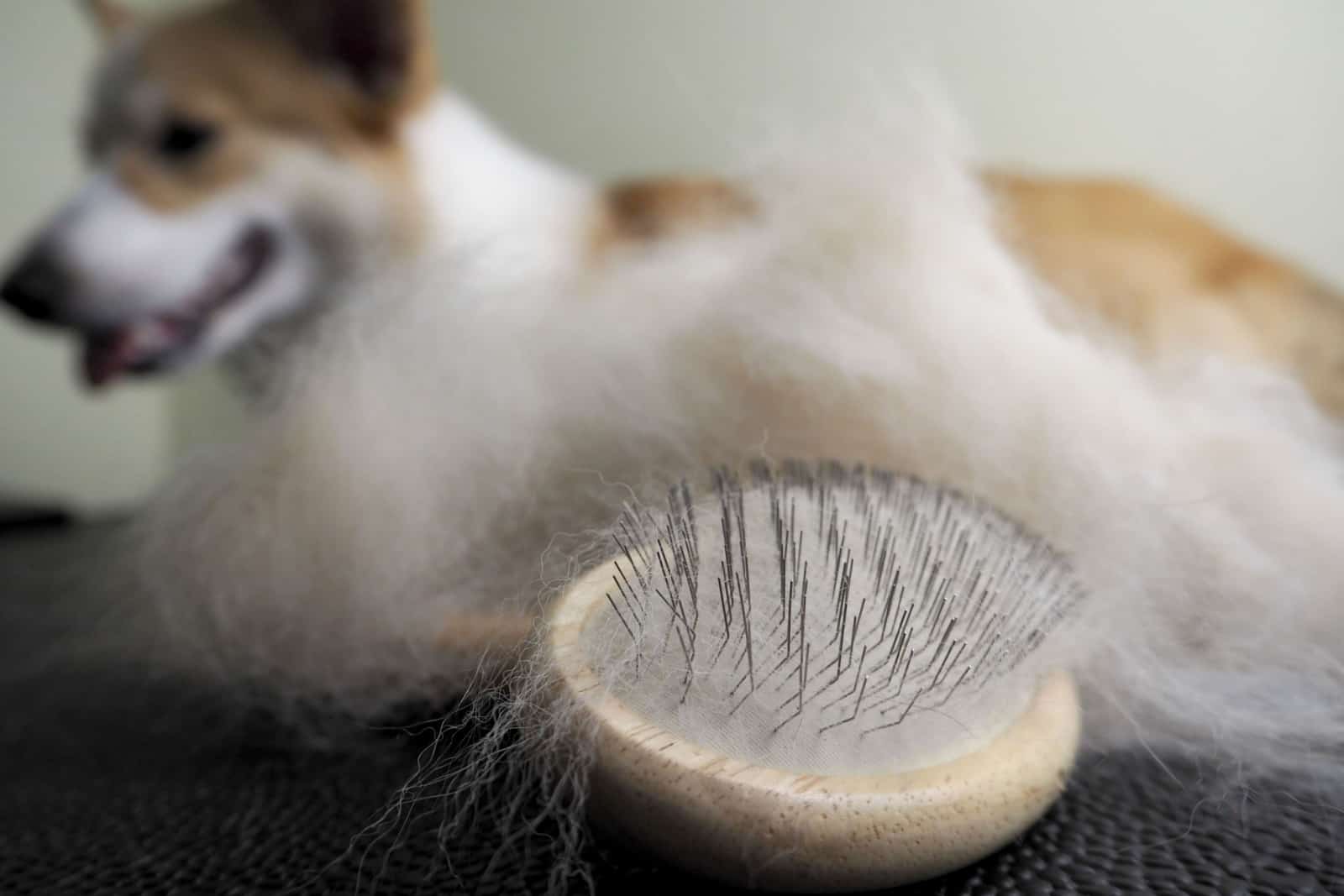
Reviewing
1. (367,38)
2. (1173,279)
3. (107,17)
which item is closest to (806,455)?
(1173,279)

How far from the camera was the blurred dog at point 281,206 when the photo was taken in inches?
20.4

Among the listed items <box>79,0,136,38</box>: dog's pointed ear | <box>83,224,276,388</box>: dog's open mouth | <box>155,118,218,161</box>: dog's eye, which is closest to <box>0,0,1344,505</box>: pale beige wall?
<box>83,224,276,388</box>: dog's open mouth

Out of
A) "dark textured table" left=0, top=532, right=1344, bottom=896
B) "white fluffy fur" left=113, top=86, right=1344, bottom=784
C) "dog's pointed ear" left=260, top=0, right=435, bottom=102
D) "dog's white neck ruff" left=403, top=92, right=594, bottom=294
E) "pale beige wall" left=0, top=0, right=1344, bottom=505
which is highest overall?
"pale beige wall" left=0, top=0, right=1344, bottom=505

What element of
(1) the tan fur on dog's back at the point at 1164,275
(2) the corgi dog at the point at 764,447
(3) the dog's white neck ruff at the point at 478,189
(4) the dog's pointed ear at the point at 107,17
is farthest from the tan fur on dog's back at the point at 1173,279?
(4) the dog's pointed ear at the point at 107,17

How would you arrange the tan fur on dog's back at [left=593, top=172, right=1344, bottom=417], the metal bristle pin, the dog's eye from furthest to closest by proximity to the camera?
the dog's eye → the tan fur on dog's back at [left=593, top=172, right=1344, bottom=417] → the metal bristle pin

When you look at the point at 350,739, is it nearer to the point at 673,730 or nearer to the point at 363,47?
the point at 673,730

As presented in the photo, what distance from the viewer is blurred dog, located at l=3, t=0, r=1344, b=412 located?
0.52 m

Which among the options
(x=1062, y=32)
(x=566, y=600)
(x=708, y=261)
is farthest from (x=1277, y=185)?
(x=566, y=600)

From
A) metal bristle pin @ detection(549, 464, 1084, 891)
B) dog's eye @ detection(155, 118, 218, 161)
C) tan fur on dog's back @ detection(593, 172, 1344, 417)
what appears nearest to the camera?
metal bristle pin @ detection(549, 464, 1084, 891)

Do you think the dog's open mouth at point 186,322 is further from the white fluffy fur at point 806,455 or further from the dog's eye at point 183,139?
the white fluffy fur at point 806,455

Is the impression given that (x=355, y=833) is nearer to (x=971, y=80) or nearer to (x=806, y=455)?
(x=806, y=455)

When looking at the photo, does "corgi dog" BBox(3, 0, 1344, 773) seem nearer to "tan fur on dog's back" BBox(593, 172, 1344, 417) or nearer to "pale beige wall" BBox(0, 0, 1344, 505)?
"tan fur on dog's back" BBox(593, 172, 1344, 417)

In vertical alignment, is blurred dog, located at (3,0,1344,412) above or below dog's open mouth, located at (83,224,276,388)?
above

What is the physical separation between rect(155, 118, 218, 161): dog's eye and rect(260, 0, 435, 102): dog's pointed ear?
77mm
